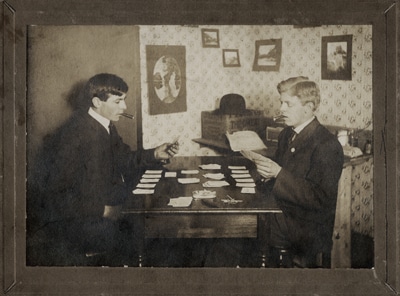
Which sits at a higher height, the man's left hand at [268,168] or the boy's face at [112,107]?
the boy's face at [112,107]

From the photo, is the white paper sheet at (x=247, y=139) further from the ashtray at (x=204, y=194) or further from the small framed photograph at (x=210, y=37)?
the small framed photograph at (x=210, y=37)

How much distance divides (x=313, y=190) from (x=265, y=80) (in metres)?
0.63

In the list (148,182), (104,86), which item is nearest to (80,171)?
(148,182)

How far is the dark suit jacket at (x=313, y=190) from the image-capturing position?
2.60 m

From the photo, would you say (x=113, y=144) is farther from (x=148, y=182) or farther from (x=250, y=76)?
(x=250, y=76)

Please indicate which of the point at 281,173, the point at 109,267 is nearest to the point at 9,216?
the point at 109,267

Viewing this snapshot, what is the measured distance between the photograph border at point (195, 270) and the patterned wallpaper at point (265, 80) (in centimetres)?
5

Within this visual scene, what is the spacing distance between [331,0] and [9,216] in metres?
2.05

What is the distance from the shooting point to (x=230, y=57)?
2609 mm

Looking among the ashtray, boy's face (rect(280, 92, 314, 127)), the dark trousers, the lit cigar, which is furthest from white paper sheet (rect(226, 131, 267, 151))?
the dark trousers

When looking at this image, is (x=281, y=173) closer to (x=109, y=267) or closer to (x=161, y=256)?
(x=161, y=256)

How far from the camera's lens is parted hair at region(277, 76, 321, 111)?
2.60m

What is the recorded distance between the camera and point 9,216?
8.63 feet

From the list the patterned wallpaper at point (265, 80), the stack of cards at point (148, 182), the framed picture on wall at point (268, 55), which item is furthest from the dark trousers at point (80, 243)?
the framed picture on wall at point (268, 55)
